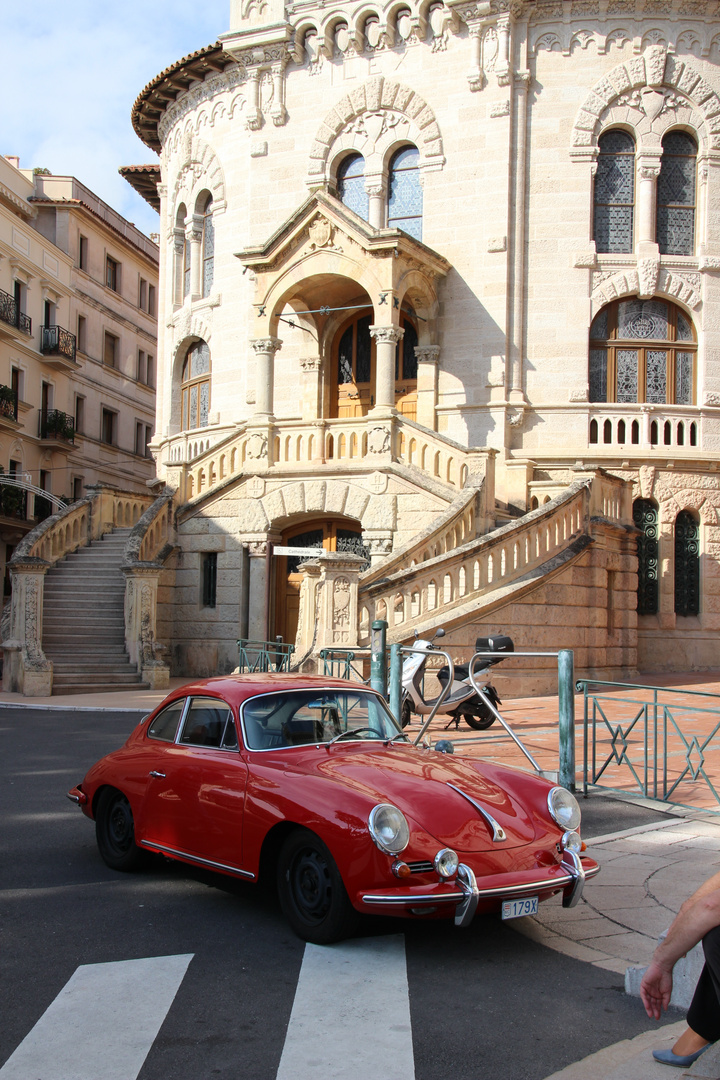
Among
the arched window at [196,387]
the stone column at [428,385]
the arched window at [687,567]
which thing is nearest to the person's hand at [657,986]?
the arched window at [687,567]

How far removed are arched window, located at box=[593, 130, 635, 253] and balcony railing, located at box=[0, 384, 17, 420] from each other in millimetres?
21810

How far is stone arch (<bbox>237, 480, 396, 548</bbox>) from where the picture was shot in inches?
797

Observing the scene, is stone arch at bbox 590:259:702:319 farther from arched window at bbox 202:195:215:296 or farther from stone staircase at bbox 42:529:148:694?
stone staircase at bbox 42:529:148:694

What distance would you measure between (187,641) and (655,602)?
10.2 metres

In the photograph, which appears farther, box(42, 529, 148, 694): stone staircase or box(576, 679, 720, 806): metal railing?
box(42, 529, 148, 694): stone staircase

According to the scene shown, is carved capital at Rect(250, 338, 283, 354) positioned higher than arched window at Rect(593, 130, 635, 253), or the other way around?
arched window at Rect(593, 130, 635, 253)

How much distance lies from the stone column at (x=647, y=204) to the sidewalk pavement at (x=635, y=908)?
663 inches

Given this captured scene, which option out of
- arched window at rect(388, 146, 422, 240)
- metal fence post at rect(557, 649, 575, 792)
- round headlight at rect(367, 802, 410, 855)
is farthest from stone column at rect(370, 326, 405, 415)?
round headlight at rect(367, 802, 410, 855)

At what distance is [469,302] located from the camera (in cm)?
2366

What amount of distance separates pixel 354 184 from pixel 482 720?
1622 cm

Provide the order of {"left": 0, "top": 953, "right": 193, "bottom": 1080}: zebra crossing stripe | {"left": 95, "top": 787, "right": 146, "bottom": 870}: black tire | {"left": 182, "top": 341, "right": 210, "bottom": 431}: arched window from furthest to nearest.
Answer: {"left": 182, "top": 341, "right": 210, "bottom": 431}: arched window < {"left": 95, "top": 787, "right": 146, "bottom": 870}: black tire < {"left": 0, "top": 953, "right": 193, "bottom": 1080}: zebra crossing stripe

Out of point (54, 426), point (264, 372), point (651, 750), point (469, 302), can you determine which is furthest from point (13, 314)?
point (651, 750)

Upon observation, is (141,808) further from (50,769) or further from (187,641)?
(187,641)

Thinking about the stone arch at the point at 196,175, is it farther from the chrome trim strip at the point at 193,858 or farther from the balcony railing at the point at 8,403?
the chrome trim strip at the point at 193,858
